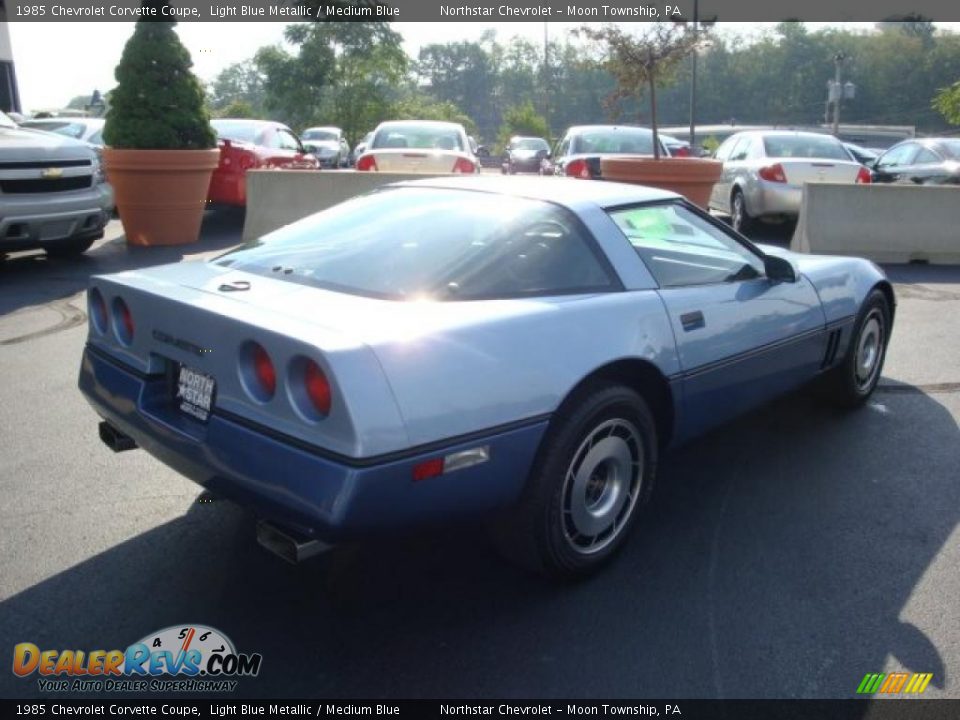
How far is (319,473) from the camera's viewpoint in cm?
237

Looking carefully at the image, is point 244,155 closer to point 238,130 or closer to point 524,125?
point 238,130

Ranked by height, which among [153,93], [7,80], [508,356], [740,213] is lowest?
[740,213]

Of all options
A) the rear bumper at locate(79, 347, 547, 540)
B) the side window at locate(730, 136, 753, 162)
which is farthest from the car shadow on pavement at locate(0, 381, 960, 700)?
the side window at locate(730, 136, 753, 162)

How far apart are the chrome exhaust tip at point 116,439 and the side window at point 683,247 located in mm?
1969

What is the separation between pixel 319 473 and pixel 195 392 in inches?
25.2

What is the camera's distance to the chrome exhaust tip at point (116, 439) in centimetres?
316

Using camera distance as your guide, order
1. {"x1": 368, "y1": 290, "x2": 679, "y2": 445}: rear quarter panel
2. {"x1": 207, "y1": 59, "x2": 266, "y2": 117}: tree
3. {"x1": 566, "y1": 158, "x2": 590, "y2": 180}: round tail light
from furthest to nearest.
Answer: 1. {"x1": 207, "y1": 59, "x2": 266, "y2": 117}: tree
2. {"x1": 566, "y1": 158, "x2": 590, "y2": 180}: round tail light
3. {"x1": 368, "y1": 290, "x2": 679, "y2": 445}: rear quarter panel

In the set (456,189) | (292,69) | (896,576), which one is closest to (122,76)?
(456,189)

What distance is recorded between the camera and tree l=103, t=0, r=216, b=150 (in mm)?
9477

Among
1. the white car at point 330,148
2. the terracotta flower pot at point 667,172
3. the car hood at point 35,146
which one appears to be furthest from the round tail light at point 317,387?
the white car at point 330,148

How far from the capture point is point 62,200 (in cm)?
809

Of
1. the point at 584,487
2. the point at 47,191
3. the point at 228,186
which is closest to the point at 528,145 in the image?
the point at 228,186

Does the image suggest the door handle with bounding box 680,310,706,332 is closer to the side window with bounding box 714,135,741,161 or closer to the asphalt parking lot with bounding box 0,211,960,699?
the asphalt parking lot with bounding box 0,211,960,699

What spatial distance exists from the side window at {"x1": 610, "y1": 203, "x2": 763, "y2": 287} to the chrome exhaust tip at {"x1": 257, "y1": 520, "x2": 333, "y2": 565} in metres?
1.70
